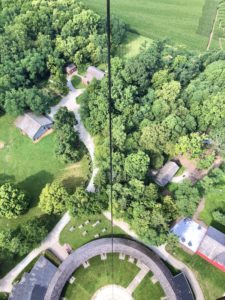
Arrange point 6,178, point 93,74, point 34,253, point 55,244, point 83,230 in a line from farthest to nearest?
point 93,74, point 6,178, point 83,230, point 55,244, point 34,253

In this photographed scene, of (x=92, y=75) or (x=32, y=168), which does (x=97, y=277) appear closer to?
(x=32, y=168)

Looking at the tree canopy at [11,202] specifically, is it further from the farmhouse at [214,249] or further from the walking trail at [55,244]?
the farmhouse at [214,249]

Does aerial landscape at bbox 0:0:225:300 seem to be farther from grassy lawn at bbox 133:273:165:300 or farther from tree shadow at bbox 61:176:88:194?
tree shadow at bbox 61:176:88:194

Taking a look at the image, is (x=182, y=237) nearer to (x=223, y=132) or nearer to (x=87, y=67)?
(x=223, y=132)

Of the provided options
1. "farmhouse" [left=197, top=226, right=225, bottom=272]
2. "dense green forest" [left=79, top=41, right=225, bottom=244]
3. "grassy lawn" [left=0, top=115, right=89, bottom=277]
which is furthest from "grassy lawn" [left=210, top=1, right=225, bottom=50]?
"farmhouse" [left=197, top=226, right=225, bottom=272]

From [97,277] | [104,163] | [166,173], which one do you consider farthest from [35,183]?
[166,173]
